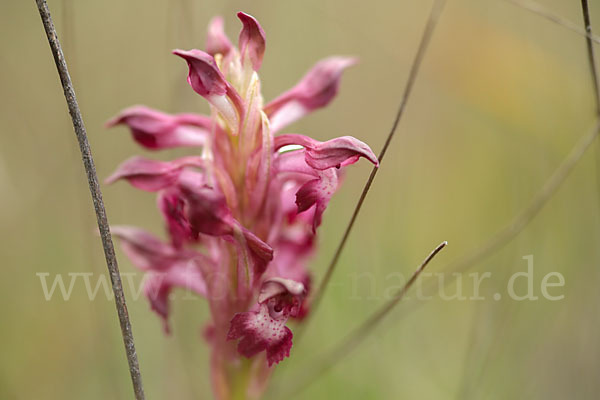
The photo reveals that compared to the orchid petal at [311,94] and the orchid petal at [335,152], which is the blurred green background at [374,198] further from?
the orchid petal at [335,152]

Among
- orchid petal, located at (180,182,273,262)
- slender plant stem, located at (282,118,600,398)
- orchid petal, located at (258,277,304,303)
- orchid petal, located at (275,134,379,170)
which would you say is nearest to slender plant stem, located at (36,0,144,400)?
orchid petal, located at (180,182,273,262)

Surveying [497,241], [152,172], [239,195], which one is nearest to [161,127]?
[152,172]

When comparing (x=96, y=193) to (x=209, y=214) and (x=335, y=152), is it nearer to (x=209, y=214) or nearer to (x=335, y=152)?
(x=209, y=214)

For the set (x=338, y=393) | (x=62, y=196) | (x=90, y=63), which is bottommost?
(x=338, y=393)

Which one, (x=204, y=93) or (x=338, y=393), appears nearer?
(x=204, y=93)

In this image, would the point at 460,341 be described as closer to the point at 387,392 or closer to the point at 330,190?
the point at 387,392

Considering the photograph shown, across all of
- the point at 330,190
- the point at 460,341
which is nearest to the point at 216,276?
the point at 330,190

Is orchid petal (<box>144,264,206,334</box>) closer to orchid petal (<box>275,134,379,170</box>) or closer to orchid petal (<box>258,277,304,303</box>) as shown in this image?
orchid petal (<box>258,277,304,303</box>)
